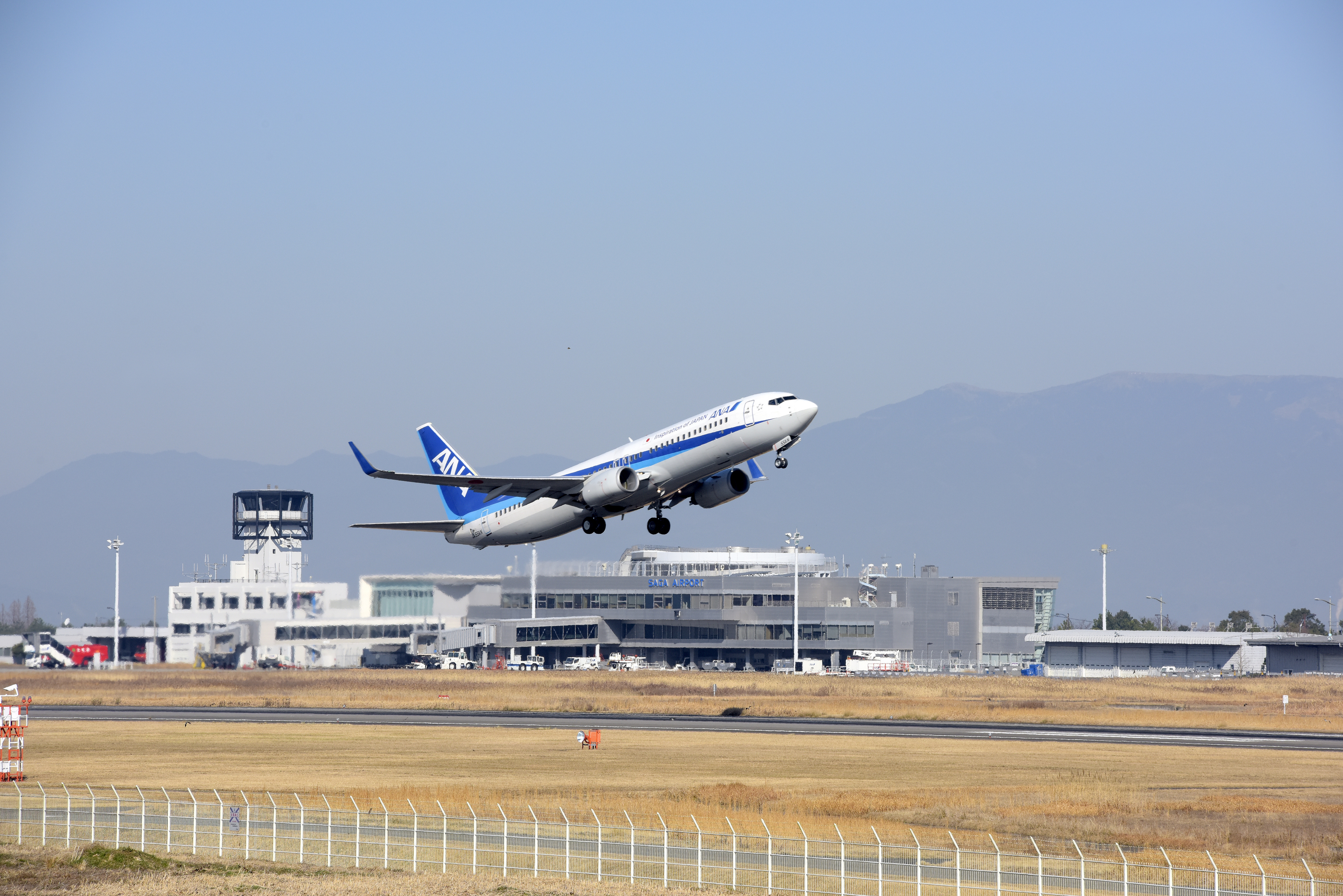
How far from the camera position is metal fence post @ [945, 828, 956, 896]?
34.5 meters

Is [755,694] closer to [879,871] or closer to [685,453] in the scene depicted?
[685,453]

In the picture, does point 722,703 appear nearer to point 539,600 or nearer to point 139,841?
point 139,841

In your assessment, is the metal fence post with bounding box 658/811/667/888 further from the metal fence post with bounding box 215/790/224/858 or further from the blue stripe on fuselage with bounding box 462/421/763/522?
the blue stripe on fuselage with bounding box 462/421/763/522

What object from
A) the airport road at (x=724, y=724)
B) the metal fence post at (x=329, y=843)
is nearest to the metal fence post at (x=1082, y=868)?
the metal fence post at (x=329, y=843)

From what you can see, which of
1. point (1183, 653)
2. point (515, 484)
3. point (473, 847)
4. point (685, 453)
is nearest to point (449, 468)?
point (515, 484)

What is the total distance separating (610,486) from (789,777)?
15.0 meters

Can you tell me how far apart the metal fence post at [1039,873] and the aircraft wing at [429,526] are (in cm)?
3205

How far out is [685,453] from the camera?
56.5 metres

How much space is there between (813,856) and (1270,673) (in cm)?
13881

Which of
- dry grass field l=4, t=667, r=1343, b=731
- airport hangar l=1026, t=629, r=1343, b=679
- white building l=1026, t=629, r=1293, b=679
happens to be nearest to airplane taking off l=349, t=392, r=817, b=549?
dry grass field l=4, t=667, r=1343, b=731

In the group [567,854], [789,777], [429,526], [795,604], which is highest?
[429,526]

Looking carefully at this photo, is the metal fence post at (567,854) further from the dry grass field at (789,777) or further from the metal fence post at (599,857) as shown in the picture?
the dry grass field at (789,777)

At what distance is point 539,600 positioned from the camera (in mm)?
196375

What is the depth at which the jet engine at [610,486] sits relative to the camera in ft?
188
